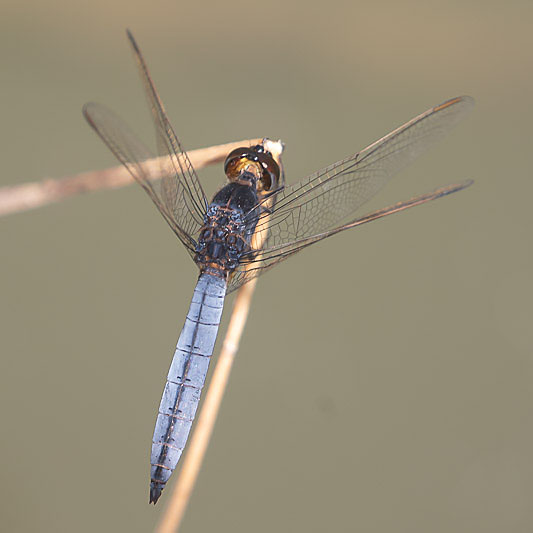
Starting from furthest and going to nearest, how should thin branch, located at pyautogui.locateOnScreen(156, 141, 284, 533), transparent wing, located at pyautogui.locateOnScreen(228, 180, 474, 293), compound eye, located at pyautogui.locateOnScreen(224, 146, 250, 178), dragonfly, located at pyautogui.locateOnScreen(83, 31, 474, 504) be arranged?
1. compound eye, located at pyautogui.locateOnScreen(224, 146, 250, 178)
2. dragonfly, located at pyautogui.locateOnScreen(83, 31, 474, 504)
3. transparent wing, located at pyautogui.locateOnScreen(228, 180, 474, 293)
4. thin branch, located at pyautogui.locateOnScreen(156, 141, 284, 533)

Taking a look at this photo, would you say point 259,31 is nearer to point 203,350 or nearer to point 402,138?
point 402,138

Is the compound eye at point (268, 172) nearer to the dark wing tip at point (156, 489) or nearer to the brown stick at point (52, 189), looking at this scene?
the brown stick at point (52, 189)

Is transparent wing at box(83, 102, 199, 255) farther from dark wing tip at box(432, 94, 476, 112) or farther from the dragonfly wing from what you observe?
dark wing tip at box(432, 94, 476, 112)

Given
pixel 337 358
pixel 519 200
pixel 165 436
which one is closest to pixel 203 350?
pixel 165 436

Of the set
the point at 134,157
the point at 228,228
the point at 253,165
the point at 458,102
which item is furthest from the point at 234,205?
the point at 458,102

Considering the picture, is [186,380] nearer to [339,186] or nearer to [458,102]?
[339,186]

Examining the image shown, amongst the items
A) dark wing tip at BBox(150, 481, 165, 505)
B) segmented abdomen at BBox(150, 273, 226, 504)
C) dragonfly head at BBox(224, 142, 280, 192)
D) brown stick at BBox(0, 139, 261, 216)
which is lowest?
dark wing tip at BBox(150, 481, 165, 505)

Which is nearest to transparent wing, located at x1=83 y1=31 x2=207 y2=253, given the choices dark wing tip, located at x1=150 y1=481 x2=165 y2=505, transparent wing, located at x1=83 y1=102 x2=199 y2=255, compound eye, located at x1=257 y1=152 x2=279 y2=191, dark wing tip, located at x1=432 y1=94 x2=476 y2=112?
transparent wing, located at x1=83 y1=102 x2=199 y2=255
